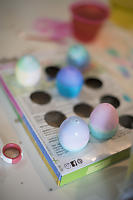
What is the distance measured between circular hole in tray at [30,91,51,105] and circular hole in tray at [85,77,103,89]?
125 mm

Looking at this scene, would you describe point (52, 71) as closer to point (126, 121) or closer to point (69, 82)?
point (69, 82)

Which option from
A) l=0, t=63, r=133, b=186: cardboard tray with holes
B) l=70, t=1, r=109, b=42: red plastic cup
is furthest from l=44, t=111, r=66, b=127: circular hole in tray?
l=70, t=1, r=109, b=42: red plastic cup

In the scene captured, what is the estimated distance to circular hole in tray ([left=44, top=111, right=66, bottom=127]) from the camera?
59 cm

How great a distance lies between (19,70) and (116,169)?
0.33 meters

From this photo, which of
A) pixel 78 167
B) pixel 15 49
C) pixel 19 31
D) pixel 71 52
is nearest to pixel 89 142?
pixel 78 167

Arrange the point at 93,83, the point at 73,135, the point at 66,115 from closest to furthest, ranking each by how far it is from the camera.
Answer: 1. the point at 73,135
2. the point at 66,115
3. the point at 93,83

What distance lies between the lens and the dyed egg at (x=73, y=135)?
1.67 ft

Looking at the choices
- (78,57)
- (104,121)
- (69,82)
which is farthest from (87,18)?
(104,121)

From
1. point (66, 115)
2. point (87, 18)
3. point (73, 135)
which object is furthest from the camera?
point (87, 18)

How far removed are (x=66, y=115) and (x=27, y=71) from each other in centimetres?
15

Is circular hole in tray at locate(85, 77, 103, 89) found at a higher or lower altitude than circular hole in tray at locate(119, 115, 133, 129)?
higher

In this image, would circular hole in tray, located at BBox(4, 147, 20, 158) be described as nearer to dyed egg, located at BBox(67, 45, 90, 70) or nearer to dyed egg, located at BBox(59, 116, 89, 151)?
dyed egg, located at BBox(59, 116, 89, 151)

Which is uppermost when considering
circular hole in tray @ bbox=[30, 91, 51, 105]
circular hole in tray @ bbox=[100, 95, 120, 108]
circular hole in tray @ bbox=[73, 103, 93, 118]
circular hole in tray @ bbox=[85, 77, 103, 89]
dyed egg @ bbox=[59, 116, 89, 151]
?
dyed egg @ bbox=[59, 116, 89, 151]

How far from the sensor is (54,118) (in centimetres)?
61
